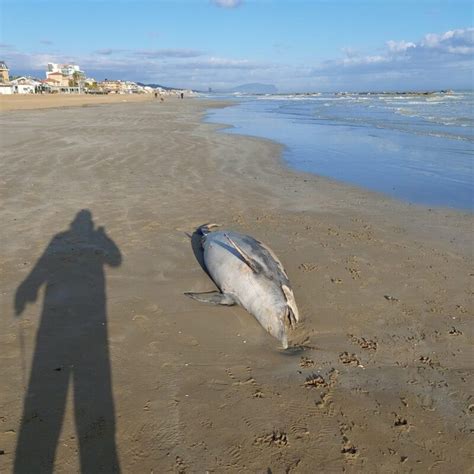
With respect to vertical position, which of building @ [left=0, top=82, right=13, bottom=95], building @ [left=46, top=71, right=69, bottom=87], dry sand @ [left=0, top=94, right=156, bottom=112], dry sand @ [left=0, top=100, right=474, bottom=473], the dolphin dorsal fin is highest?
building @ [left=46, top=71, right=69, bottom=87]

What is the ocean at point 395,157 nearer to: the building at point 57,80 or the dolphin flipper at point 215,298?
the dolphin flipper at point 215,298

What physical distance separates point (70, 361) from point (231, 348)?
1.62 metres

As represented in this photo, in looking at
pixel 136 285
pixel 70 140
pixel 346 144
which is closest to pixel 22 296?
pixel 136 285

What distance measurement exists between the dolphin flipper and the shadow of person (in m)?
1.15

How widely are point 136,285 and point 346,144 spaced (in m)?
15.2

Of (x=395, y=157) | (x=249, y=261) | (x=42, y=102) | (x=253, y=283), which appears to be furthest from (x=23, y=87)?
(x=253, y=283)

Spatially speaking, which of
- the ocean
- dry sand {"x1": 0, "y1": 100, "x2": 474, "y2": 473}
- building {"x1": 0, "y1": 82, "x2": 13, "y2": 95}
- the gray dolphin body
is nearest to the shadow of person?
dry sand {"x1": 0, "y1": 100, "x2": 474, "y2": 473}

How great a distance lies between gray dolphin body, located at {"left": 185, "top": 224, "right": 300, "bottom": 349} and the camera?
4961 millimetres

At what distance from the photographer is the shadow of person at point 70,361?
10.6 feet

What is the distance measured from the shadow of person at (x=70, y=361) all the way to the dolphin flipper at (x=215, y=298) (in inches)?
45.3

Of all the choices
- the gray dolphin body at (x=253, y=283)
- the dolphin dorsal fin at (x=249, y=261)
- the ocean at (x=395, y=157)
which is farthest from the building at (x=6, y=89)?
the dolphin dorsal fin at (x=249, y=261)

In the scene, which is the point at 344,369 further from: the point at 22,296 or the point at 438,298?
the point at 22,296

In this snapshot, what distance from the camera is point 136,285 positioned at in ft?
19.0

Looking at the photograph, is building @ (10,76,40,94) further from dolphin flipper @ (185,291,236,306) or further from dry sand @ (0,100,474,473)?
dolphin flipper @ (185,291,236,306)
